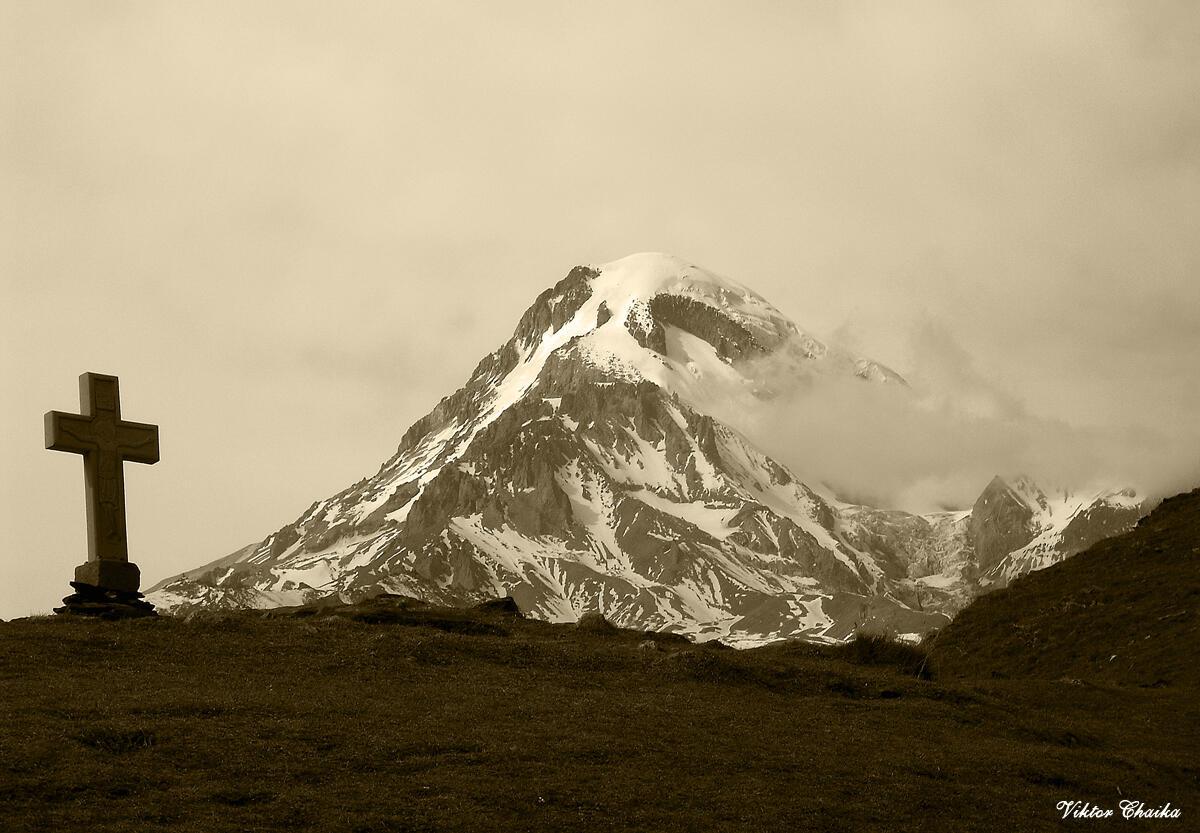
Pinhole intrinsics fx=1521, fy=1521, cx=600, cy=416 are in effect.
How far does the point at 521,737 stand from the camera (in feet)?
67.3

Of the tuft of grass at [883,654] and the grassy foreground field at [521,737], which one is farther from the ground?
the tuft of grass at [883,654]

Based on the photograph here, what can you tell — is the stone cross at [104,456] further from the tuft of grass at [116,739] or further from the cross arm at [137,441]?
the tuft of grass at [116,739]

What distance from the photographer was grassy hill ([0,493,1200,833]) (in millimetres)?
17641

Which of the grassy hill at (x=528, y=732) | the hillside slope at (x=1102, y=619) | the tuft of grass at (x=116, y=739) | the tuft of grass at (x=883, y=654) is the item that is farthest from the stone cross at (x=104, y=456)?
the hillside slope at (x=1102, y=619)

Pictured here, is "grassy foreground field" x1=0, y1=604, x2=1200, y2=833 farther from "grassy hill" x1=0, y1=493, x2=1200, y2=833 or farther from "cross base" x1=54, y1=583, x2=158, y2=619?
"cross base" x1=54, y1=583, x2=158, y2=619

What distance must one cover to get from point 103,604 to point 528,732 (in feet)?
41.2

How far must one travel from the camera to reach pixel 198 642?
85.0ft

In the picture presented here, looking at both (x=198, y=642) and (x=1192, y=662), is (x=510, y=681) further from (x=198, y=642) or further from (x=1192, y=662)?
(x=1192, y=662)
